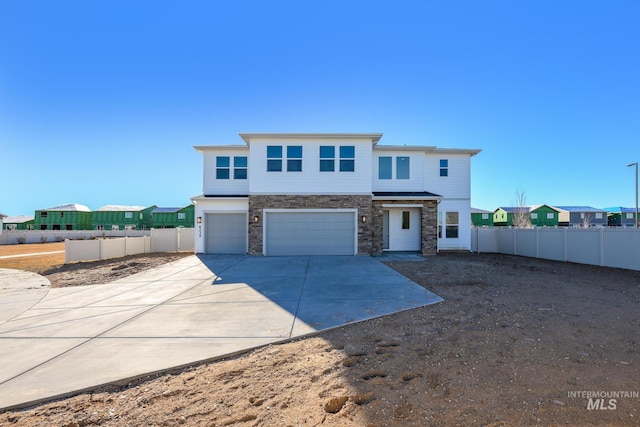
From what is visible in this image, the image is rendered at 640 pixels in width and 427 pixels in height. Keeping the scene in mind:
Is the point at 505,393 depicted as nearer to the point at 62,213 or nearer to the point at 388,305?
the point at 388,305

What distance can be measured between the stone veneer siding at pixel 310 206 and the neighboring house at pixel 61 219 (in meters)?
51.6

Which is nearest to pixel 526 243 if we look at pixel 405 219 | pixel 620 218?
pixel 405 219

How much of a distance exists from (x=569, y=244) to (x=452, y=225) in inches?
207

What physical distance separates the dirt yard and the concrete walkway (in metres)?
0.42

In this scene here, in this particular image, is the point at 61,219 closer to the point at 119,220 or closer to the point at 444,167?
the point at 119,220

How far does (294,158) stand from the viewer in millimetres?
15039

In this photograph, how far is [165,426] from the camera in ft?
8.88

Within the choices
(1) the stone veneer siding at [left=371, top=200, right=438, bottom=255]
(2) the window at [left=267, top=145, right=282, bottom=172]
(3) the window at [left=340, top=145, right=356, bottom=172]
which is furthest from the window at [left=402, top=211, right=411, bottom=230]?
(2) the window at [left=267, top=145, right=282, bottom=172]

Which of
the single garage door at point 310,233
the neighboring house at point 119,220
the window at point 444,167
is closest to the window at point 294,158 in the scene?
the single garage door at point 310,233

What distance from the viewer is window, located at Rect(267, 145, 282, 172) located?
49.4 ft

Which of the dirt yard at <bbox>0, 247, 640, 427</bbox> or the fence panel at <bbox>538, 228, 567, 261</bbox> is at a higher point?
the fence panel at <bbox>538, 228, 567, 261</bbox>

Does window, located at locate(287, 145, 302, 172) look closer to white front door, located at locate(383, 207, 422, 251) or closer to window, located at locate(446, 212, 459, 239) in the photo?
white front door, located at locate(383, 207, 422, 251)

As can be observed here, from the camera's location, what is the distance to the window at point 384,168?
638 inches

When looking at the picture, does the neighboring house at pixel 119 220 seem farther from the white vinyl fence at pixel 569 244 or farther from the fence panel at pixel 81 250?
the white vinyl fence at pixel 569 244
